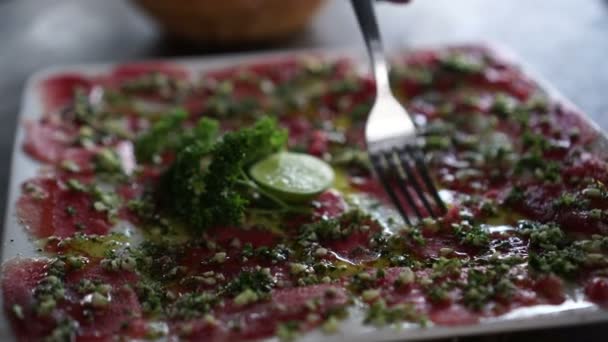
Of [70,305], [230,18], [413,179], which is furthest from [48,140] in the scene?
[413,179]

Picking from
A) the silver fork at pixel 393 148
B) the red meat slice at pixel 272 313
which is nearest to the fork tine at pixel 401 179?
the silver fork at pixel 393 148

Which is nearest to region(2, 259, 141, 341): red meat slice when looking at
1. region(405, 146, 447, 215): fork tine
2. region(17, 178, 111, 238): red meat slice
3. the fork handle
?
region(17, 178, 111, 238): red meat slice

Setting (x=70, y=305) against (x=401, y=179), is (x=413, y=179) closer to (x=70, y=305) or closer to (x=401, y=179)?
(x=401, y=179)

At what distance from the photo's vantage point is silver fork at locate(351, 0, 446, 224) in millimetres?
2463

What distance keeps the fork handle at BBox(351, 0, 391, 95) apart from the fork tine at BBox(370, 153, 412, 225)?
27 centimetres

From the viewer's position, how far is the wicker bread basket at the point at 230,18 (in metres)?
3.55

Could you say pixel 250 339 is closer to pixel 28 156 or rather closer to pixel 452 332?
pixel 452 332

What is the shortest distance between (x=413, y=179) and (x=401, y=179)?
5cm

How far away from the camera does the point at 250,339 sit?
187 centimetres

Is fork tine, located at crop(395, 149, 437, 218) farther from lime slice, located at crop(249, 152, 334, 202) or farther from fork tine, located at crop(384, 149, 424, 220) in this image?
lime slice, located at crop(249, 152, 334, 202)

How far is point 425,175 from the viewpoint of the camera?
255 cm

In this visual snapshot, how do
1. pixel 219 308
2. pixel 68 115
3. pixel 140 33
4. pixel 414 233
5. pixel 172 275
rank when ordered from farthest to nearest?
pixel 140 33, pixel 68 115, pixel 414 233, pixel 172 275, pixel 219 308

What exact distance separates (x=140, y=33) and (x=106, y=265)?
2304 millimetres

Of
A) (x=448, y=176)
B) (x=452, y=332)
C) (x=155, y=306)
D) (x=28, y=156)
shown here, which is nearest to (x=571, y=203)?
(x=448, y=176)
